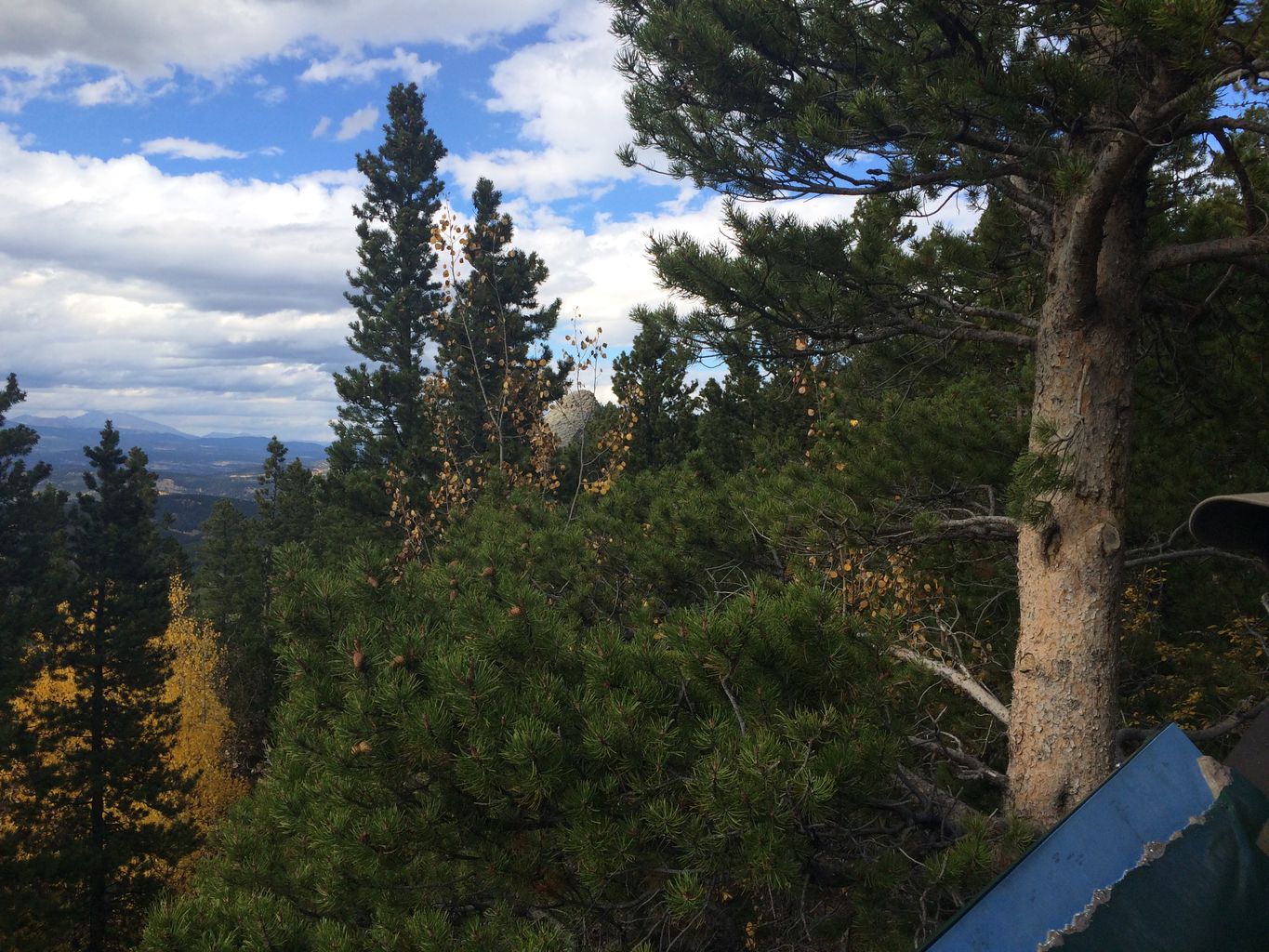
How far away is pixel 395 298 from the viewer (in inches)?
1097

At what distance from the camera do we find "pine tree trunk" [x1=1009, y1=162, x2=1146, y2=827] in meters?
3.95

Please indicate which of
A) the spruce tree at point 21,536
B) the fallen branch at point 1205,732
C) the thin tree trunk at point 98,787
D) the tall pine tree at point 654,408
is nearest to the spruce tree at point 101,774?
the thin tree trunk at point 98,787

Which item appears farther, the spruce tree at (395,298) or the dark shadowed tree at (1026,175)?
the spruce tree at (395,298)

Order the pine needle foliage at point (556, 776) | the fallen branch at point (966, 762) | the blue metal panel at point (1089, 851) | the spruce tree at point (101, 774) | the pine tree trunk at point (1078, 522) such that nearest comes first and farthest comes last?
the blue metal panel at point (1089, 851) < the pine needle foliage at point (556, 776) < the pine tree trunk at point (1078, 522) < the fallen branch at point (966, 762) < the spruce tree at point (101, 774)

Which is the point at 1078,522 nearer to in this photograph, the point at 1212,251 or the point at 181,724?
the point at 1212,251

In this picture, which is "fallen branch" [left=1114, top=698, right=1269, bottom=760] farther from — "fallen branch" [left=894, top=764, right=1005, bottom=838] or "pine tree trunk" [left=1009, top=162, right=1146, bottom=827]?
"fallen branch" [left=894, top=764, right=1005, bottom=838]

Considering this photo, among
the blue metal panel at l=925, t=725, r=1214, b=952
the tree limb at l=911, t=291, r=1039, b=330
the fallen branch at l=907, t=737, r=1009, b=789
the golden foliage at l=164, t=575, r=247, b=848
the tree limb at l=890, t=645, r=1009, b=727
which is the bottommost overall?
the golden foliage at l=164, t=575, r=247, b=848

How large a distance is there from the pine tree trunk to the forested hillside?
2 cm

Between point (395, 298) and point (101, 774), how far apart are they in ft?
55.3

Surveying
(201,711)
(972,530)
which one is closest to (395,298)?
(201,711)

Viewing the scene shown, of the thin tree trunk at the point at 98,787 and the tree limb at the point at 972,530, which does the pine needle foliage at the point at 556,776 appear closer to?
the tree limb at the point at 972,530

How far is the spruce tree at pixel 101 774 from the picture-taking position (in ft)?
49.8

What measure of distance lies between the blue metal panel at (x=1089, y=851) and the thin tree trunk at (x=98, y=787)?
720 inches

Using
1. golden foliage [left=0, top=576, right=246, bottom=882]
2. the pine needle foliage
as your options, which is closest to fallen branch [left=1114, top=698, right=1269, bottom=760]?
the pine needle foliage
